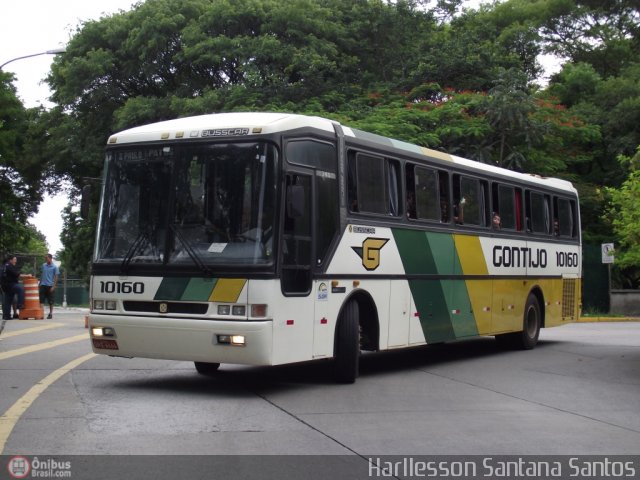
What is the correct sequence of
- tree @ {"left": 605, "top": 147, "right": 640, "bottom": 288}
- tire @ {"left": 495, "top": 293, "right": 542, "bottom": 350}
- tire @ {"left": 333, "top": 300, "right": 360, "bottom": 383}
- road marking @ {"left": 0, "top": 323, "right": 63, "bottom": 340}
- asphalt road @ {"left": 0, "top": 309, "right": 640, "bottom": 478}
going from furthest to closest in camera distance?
road marking @ {"left": 0, "top": 323, "right": 63, "bottom": 340}, tire @ {"left": 495, "top": 293, "right": 542, "bottom": 350}, tree @ {"left": 605, "top": 147, "right": 640, "bottom": 288}, tire @ {"left": 333, "top": 300, "right": 360, "bottom": 383}, asphalt road @ {"left": 0, "top": 309, "right": 640, "bottom": 478}

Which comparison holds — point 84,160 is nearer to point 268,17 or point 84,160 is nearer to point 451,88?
point 268,17

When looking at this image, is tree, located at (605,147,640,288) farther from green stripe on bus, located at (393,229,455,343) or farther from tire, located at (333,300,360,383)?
tire, located at (333,300,360,383)

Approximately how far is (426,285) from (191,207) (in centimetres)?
444

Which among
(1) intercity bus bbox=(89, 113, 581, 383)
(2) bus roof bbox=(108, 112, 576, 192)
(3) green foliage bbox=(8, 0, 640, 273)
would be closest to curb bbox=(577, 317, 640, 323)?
(3) green foliage bbox=(8, 0, 640, 273)

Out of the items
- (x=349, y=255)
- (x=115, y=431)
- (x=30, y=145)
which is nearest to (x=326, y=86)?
(x=30, y=145)

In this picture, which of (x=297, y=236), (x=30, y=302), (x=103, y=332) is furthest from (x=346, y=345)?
(x=30, y=302)

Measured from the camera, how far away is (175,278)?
32.2ft

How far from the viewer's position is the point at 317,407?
915 centimetres

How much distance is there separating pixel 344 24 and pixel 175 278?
2790 centimetres

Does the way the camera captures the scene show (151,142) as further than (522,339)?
No

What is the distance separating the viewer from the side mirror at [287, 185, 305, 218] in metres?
9.74

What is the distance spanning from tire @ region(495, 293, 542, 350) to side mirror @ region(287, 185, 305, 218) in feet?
26.2

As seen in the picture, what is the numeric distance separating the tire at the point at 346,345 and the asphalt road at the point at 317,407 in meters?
0.19

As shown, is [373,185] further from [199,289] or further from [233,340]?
[233,340]
